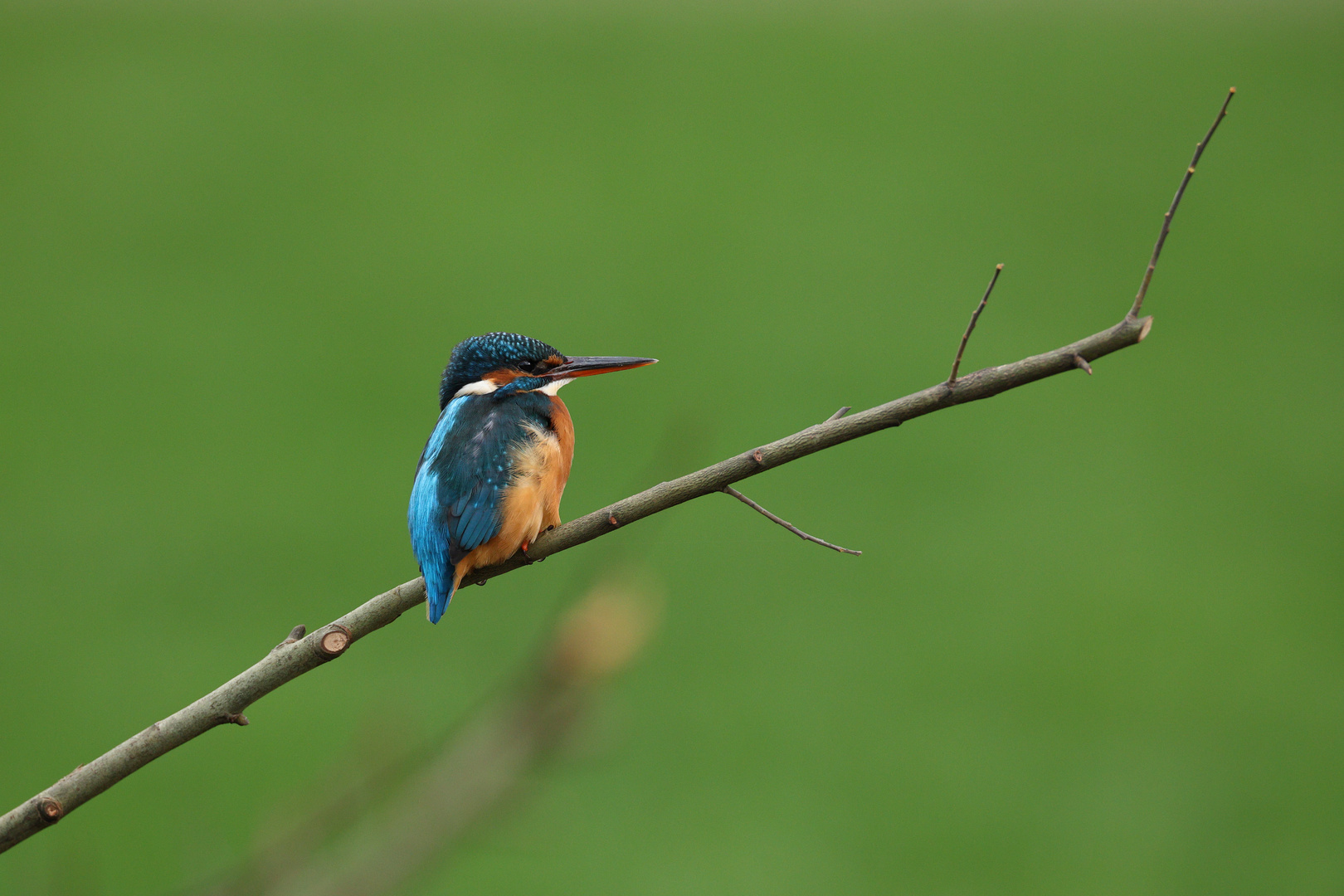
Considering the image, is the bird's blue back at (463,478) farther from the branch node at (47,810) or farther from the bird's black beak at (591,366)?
the branch node at (47,810)

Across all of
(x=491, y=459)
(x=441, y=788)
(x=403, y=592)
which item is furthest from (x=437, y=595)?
(x=441, y=788)

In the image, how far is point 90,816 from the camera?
2744 mm

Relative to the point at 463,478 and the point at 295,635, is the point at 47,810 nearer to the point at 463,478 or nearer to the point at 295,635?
the point at 295,635

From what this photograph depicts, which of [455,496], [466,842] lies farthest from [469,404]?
[466,842]

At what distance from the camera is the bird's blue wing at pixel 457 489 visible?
1.18m

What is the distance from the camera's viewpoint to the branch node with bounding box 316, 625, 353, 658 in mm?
899

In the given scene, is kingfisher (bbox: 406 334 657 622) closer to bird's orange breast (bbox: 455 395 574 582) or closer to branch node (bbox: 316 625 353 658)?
bird's orange breast (bbox: 455 395 574 582)

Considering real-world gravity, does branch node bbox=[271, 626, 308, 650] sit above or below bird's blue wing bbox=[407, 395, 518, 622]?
below

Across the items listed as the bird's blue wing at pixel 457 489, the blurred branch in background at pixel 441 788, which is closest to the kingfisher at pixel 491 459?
the bird's blue wing at pixel 457 489

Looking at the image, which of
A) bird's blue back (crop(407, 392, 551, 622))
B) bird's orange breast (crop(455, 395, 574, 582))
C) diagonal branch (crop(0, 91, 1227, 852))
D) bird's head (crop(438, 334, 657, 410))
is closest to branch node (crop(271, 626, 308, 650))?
diagonal branch (crop(0, 91, 1227, 852))

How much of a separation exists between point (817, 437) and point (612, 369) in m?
0.55

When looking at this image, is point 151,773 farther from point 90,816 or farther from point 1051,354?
point 1051,354

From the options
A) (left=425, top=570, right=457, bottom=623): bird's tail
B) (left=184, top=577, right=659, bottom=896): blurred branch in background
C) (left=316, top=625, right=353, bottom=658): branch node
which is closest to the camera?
(left=184, top=577, right=659, bottom=896): blurred branch in background

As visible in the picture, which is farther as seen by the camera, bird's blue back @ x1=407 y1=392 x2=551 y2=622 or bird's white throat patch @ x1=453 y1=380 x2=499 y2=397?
bird's white throat patch @ x1=453 y1=380 x2=499 y2=397
